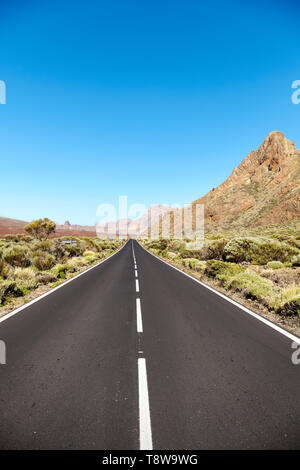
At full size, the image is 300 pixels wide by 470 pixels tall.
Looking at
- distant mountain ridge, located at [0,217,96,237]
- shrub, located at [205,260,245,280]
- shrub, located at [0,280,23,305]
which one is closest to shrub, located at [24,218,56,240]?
distant mountain ridge, located at [0,217,96,237]

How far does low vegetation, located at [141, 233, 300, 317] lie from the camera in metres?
7.24

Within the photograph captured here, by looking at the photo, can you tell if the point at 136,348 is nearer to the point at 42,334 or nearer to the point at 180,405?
the point at 180,405

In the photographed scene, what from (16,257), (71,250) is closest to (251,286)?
(16,257)

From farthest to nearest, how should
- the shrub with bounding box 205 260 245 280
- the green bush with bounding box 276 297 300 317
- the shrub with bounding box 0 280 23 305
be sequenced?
the shrub with bounding box 205 260 245 280
the shrub with bounding box 0 280 23 305
the green bush with bounding box 276 297 300 317

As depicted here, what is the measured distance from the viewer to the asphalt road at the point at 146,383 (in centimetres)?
242

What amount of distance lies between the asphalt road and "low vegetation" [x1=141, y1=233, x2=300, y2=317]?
6.03ft

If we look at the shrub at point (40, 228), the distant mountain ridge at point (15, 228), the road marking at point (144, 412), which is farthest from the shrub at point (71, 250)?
the distant mountain ridge at point (15, 228)

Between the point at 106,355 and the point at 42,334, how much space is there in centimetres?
188

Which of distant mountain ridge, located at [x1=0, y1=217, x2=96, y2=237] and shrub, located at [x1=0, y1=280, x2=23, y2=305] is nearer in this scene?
shrub, located at [x1=0, y1=280, x2=23, y2=305]

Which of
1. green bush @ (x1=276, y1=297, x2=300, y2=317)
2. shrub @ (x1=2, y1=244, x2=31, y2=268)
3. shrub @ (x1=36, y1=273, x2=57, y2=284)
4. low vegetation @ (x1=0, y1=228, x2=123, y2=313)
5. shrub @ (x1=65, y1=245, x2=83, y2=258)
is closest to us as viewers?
green bush @ (x1=276, y1=297, x2=300, y2=317)

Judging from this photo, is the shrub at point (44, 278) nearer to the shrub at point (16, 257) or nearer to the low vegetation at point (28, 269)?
the low vegetation at point (28, 269)

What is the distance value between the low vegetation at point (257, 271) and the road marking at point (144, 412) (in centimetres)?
486

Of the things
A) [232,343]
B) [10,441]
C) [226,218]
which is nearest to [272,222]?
[226,218]

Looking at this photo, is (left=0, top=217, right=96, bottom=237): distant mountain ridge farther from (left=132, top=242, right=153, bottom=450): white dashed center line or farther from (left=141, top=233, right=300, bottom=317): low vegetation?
(left=132, top=242, right=153, bottom=450): white dashed center line
